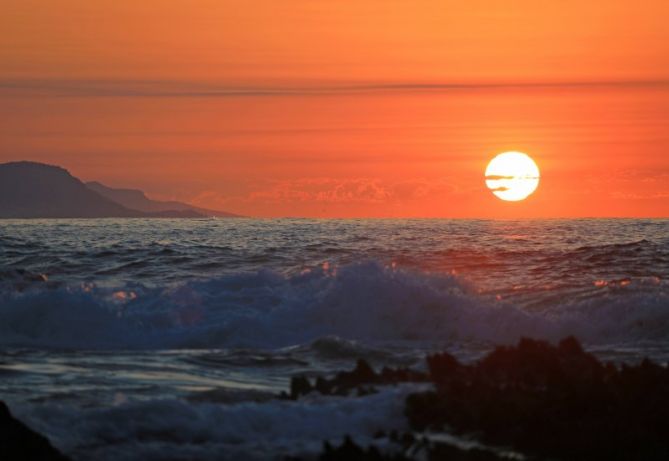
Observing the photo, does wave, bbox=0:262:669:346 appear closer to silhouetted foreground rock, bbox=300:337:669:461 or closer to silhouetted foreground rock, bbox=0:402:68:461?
silhouetted foreground rock, bbox=300:337:669:461

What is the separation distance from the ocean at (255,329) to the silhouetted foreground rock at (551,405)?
2.10ft

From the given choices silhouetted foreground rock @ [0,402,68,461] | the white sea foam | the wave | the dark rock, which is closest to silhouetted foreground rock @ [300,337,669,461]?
the dark rock

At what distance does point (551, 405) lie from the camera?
11.1 meters

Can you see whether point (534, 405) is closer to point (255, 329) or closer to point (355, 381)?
point (355, 381)

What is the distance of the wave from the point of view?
21266 mm

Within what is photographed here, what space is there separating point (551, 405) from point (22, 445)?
5.13m

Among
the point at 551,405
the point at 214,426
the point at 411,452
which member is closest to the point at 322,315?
the point at 214,426

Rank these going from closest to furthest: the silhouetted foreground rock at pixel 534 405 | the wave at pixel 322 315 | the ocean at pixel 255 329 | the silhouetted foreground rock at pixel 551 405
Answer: the silhouetted foreground rock at pixel 534 405, the silhouetted foreground rock at pixel 551 405, the ocean at pixel 255 329, the wave at pixel 322 315

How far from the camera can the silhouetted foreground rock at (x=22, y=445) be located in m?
9.58

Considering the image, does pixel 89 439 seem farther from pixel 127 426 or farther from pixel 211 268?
pixel 211 268

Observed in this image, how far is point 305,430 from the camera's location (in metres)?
11.0

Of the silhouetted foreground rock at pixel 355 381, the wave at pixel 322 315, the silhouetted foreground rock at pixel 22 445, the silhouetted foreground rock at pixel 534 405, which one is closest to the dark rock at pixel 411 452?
the silhouetted foreground rock at pixel 534 405

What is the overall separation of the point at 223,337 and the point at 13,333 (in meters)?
4.36

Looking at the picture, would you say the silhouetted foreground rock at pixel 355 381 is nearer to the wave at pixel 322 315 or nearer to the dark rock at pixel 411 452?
the dark rock at pixel 411 452
